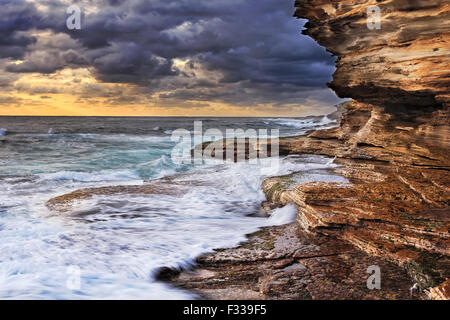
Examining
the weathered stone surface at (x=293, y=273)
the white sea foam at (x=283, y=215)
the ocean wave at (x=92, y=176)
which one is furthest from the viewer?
the ocean wave at (x=92, y=176)

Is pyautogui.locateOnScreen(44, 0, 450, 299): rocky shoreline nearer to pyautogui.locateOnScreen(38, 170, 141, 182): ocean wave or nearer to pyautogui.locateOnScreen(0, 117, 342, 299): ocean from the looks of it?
pyautogui.locateOnScreen(0, 117, 342, 299): ocean

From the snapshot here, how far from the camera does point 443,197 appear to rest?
5.89 m

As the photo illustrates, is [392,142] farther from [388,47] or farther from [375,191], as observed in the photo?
[375,191]

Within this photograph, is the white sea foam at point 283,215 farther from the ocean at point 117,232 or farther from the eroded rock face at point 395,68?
the eroded rock face at point 395,68

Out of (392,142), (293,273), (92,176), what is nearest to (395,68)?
(392,142)

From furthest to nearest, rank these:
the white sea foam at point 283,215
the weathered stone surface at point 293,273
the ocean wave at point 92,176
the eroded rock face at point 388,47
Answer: the ocean wave at point 92,176, the white sea foam at point 283,215, the eroded rock face at point 388,47, the weathered stone surface at point 293,273

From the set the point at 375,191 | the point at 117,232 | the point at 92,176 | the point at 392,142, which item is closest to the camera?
the point at 375,191

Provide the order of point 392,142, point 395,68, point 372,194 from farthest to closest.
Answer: point 392,142, point 395,68, point 372,194

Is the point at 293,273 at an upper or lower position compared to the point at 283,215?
lower

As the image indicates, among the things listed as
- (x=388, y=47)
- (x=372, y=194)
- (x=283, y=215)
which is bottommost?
(x=283, y=215)

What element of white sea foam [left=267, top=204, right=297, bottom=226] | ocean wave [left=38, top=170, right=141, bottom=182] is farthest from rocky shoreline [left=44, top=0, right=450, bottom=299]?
ocean wave [left=38, top=170, right=141, bottom=182]

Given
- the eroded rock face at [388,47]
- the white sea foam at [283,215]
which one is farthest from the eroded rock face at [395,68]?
the white sea foam at [283,215]

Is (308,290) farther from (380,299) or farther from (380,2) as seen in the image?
(380,2)

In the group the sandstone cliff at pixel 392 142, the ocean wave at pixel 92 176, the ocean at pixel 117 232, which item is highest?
the sandstone cliff at pixel 392 142
